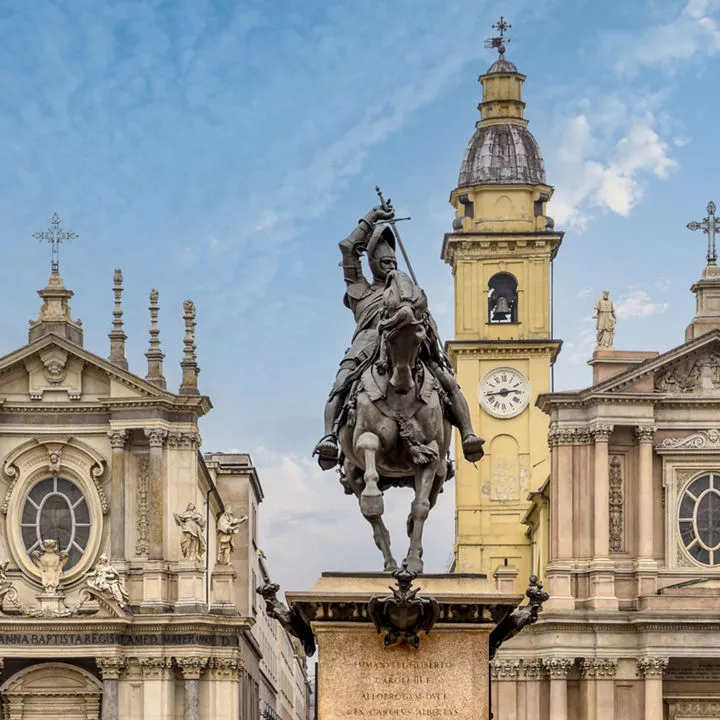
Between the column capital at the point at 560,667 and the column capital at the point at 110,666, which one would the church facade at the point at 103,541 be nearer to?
the column capital at the point at 110,666

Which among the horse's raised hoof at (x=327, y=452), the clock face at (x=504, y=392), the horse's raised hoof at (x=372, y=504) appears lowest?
the horse's raised hoof at (x=372, y=504)

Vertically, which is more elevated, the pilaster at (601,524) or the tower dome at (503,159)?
the tower dome at (503,159)

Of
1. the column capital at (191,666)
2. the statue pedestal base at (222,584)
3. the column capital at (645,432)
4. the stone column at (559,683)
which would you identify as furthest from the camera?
the statue pedestal base at (222,584)

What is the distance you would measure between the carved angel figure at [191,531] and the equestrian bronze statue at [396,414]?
4040cm

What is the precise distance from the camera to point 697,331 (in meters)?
65.9

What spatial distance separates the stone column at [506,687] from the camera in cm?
6444

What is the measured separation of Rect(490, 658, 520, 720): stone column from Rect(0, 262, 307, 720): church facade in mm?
7158

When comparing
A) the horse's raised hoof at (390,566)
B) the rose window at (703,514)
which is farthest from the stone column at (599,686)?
the horse's raised hoof at (390,566)

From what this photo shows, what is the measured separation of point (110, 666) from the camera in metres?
61.2

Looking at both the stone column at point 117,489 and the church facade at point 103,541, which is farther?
the stone column at point 117,489

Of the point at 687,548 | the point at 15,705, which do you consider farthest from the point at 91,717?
the point at 687,548

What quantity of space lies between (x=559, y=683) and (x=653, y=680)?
2.55m

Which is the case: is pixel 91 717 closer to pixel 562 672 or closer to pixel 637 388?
pixel 562 672

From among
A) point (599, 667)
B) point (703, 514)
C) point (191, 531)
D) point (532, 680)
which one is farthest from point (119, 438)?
point (703, 514)
